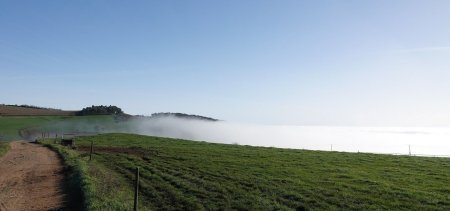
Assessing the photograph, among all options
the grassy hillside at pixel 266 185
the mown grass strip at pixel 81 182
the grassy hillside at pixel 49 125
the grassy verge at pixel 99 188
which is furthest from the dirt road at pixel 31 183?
the grassy hillside at pixel 49 125

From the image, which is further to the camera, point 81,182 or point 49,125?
point 49,125

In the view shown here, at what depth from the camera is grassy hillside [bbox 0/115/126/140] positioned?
310ft

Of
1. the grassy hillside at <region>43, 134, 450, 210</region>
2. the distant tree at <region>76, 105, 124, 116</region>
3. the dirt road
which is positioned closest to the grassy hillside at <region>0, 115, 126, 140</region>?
the distant tree at <region>76, 105, 124, 116</region>

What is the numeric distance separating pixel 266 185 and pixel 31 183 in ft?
49.0

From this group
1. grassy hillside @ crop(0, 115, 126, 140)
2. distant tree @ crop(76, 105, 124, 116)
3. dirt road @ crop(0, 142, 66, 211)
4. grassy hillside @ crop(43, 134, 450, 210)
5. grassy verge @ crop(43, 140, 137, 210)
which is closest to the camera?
grassy verge @ crop(43, 140, 137, 210)

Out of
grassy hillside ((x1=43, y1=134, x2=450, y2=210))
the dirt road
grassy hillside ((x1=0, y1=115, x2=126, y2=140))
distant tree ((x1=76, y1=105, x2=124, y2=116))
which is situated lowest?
the dirt road

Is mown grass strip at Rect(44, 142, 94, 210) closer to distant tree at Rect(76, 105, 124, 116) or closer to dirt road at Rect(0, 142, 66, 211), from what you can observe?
dirt road at Rect(0, 142, 66, 211)

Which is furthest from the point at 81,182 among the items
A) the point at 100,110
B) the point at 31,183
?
the point at 100,110

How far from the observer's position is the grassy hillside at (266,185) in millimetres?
20016

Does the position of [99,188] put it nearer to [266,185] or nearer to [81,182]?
[81,182]

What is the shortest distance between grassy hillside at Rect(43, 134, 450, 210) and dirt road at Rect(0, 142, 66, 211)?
189 cm

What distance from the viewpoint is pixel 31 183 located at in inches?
1097

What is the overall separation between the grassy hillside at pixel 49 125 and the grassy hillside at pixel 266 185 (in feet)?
214

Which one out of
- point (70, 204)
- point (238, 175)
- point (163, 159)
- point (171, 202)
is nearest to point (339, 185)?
point (238, 175)
